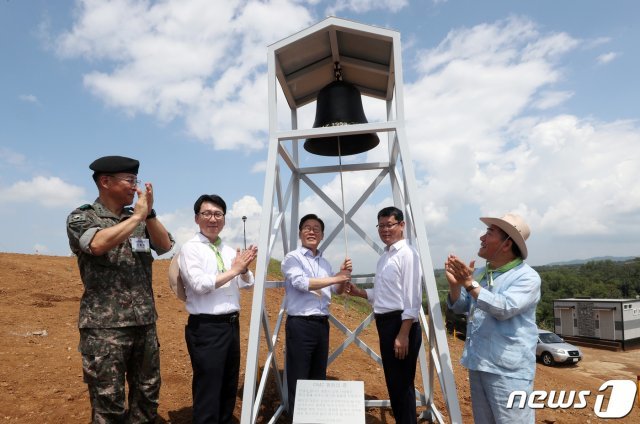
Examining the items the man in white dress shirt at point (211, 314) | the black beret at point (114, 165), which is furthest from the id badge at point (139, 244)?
the black beret at point (114, 165)

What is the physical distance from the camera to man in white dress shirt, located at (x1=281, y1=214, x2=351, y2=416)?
3.76 m

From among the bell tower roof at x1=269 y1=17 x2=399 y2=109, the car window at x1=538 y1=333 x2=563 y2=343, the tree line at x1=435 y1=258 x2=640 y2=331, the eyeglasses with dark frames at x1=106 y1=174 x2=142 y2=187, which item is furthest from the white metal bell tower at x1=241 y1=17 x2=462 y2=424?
the tree line at x1=435 y1=258 x2=640 y2=331

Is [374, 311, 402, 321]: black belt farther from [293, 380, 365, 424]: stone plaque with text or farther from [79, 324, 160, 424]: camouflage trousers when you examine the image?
[79, 324, 160, 424]: camouflage trousers

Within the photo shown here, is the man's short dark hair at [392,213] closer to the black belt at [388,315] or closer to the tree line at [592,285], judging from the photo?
the black belt at [388,315]

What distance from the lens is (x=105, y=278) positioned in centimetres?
294

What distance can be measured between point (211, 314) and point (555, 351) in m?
21.5

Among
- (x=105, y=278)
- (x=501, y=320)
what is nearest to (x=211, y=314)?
(x=105, y=278)

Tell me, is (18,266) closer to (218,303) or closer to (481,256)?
(218,303)

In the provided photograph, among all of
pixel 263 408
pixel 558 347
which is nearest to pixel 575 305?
pixel 558 347

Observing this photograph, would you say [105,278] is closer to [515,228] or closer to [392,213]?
[392,213]

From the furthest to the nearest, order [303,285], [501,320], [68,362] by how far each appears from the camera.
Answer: [68,362], [303,285], [501,320]

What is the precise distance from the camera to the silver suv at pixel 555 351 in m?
19.8

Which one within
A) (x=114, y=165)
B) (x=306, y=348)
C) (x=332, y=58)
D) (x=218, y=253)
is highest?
(x=332, y=58)

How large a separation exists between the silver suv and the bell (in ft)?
61.1
